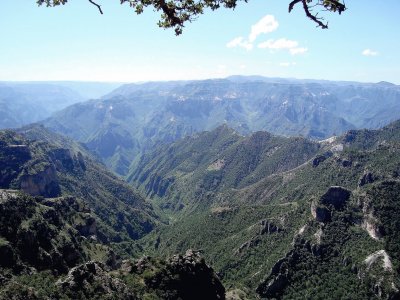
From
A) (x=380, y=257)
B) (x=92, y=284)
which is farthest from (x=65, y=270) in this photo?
(x=380, y=257)

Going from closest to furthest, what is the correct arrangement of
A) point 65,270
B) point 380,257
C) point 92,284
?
point 92,284 → point 65,270 → point 380,257

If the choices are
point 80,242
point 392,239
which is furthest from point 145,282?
point 392,239

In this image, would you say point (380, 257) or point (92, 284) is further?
point (380, 257)

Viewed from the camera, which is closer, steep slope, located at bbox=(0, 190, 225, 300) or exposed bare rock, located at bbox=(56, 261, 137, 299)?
exposed bare rock, located at bbox=(56, 261, 137, 299)

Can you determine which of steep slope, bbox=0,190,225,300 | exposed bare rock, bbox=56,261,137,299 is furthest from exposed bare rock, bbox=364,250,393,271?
exposed bare rock, bbox=56,261,137,299

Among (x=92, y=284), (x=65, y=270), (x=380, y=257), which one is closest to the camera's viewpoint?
(x=92, y=284)

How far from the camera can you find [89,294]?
85188mm

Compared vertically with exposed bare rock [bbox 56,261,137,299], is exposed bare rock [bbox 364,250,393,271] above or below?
below

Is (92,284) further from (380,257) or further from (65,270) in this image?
(380,257)

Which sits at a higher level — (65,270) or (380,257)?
(65,270)

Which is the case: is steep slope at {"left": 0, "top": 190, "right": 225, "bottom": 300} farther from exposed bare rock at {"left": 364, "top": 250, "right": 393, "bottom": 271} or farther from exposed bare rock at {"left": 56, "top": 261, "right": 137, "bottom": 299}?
exposed bare rock at {"left": 364, "top": 250, "right": 393, "bottom": 271}

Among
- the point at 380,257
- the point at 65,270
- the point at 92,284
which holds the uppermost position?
the point at 92,284

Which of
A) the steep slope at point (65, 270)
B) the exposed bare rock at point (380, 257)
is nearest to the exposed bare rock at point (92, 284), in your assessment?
the steep slope at point (65, 270)

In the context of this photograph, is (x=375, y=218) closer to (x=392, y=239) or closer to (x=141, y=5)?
(x=392, y=239)
